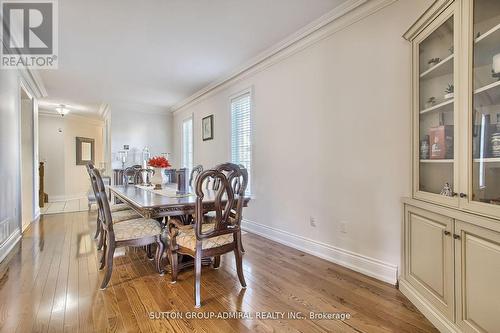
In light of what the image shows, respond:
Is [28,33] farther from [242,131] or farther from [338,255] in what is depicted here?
[338,255]

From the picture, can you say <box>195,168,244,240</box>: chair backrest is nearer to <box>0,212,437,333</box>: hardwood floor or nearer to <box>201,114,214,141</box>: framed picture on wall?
<box>0,212,437,333</box>: hardwood floor

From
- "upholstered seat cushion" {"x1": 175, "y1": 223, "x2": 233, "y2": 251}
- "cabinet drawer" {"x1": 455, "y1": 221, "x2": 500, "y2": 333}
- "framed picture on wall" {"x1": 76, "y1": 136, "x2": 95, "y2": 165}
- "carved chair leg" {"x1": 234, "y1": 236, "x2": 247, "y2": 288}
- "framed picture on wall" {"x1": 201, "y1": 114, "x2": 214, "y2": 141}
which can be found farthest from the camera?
"framed picture on wall" {"x1": 76, "y1": 136, "x2": 95, "y2": 165}

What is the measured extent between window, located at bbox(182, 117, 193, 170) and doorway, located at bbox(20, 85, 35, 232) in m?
2.95

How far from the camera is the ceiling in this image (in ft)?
8.12

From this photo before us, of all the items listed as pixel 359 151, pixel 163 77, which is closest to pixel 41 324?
pixel 359 151

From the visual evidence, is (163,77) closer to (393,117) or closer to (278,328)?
(393,117)

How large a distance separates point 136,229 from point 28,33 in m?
2.68

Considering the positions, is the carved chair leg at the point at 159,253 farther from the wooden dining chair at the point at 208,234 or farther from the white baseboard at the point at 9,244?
the white baseboard at the point at 9,244

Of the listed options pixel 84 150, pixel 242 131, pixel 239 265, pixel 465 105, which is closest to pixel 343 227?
pixel 239 265

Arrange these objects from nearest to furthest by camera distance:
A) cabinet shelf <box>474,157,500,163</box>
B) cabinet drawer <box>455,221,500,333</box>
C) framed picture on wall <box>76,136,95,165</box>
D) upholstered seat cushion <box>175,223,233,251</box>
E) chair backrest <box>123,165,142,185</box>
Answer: cabinet drawer <box>455,221,500,333</box> → cabinet shelf <box>474,157,500,163</box> → upholstered seat cushion <box>175,223,233,251</box> → chair backrest <box>123,165,142,185</box> → framed picture on wall <box>76,136,95,165</box>

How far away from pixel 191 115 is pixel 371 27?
4377 mm

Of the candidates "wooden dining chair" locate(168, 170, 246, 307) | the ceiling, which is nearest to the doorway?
the ceiling

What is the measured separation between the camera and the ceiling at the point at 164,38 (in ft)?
8.12

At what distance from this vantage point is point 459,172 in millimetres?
1472
